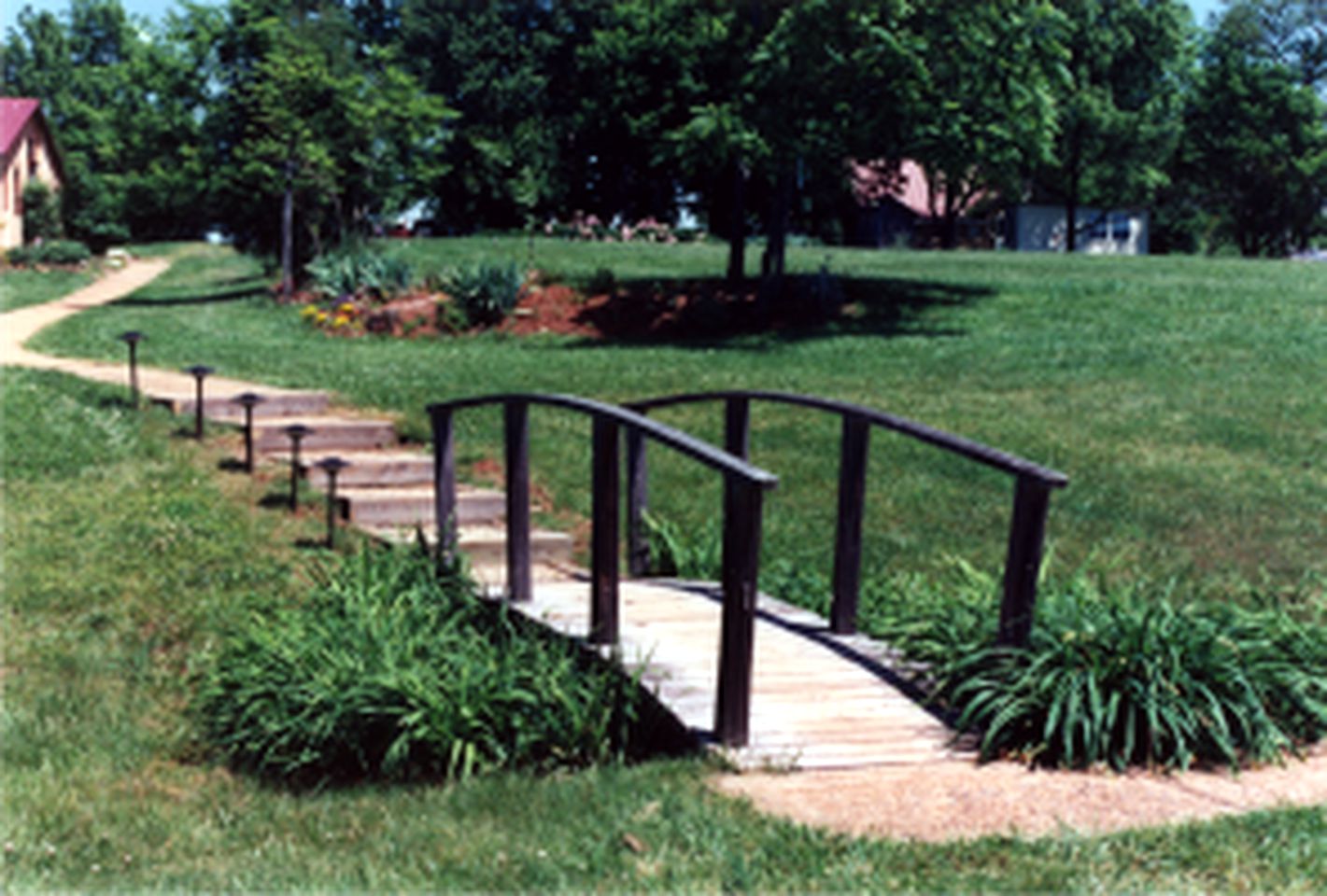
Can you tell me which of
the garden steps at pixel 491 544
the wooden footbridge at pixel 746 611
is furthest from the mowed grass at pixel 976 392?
the wooden footbridge at pixel 746 611

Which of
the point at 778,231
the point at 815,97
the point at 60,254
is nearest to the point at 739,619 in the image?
the point at 815,97

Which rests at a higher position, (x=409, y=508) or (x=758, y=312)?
(x=758, y=312)

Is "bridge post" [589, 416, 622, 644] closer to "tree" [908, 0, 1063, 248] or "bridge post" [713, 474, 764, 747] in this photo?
"bridge post" [713, 474, 764, 747]

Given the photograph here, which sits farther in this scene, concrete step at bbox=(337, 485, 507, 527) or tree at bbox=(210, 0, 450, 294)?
tree at bbox=(210, 0, 450, 294)

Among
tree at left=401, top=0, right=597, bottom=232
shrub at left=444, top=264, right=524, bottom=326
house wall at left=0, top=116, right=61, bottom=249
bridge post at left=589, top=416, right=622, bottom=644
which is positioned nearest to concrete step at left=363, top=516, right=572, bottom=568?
bridge post at left=589, top=416, right=622, bottom=644

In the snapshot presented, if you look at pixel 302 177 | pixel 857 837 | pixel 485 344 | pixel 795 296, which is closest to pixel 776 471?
pixel 857 837

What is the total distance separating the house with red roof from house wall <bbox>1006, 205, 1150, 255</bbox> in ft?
123

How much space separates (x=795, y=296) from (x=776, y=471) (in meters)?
11.0

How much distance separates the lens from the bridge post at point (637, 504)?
346 inches

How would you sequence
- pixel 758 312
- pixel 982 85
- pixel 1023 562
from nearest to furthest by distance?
1. pixel 1023 562
2. pixel 982 85
3. pixel 758 312

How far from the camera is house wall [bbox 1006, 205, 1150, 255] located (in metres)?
61.0

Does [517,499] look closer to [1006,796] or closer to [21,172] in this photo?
[1006,796]

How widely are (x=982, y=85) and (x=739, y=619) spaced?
1590cm

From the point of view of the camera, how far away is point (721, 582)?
7723mm
